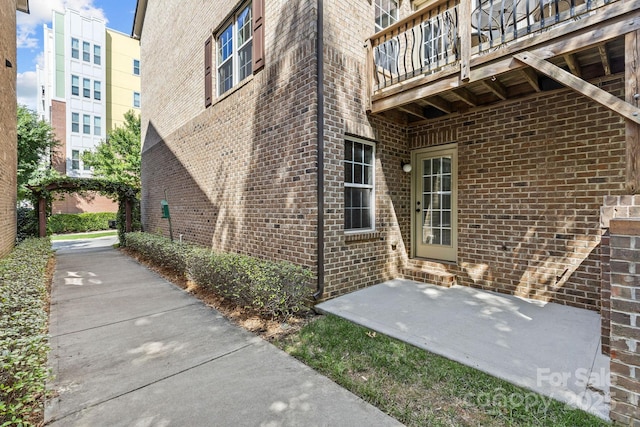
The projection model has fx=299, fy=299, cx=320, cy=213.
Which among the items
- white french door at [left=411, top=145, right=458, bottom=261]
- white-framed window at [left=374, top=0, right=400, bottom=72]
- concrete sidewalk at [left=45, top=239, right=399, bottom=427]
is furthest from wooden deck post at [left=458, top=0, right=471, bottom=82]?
concrete sidewalk at [left=45, top=239, right=399, bottom=427]

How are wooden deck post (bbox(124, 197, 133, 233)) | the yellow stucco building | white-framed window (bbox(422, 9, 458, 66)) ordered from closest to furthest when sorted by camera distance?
white-framed window (bbox(422, 9, 458, 66)) → wooden deck post (bbox(124, 197, 133, 233)) → the yellow stucco building

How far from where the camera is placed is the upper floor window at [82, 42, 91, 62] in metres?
24.0

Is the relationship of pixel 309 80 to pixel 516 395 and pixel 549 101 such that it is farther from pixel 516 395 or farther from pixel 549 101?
pixel 516 395

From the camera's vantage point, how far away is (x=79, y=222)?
20656mm

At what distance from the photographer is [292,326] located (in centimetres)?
390

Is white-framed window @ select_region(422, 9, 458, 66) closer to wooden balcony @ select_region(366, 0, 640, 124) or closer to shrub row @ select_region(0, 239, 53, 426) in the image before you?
wooden balcony @ select_region(366, 0, 640, 124)

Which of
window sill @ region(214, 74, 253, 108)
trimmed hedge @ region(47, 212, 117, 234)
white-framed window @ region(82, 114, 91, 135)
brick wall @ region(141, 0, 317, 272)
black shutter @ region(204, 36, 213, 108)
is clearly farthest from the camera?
white-framed window @ region(82, 114, 91, 135)

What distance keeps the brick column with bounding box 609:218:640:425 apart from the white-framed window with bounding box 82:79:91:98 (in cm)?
3150

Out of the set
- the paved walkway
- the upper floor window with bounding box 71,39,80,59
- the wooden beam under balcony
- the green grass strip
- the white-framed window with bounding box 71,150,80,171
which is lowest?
the green grass strip

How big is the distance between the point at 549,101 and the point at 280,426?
206 inches

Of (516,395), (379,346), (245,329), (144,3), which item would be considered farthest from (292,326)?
(144,3)

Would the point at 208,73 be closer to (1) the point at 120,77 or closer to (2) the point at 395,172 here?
(2) the point at 395,172

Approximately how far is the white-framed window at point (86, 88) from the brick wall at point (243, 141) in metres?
18.3

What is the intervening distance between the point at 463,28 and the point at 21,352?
213 inches
